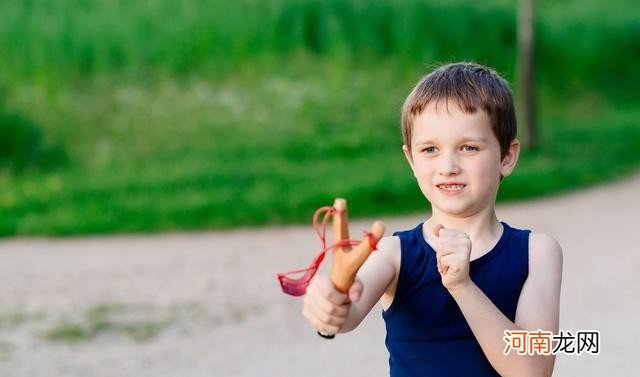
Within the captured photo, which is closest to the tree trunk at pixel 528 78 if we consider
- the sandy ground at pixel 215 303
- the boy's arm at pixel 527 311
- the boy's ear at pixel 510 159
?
the sandy ground at pixel 215 303

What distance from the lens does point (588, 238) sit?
10375 millimetres

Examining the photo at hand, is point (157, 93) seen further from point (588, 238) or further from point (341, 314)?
point (341, 314)

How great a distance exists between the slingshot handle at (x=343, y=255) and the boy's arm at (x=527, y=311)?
0.26 meters

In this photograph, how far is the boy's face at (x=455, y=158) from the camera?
2.37 metres

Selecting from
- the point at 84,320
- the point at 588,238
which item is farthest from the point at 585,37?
the point at 84,320

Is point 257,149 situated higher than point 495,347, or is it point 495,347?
point 495,347

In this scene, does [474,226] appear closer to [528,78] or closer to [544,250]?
[544,250]

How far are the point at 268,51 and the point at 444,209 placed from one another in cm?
1512

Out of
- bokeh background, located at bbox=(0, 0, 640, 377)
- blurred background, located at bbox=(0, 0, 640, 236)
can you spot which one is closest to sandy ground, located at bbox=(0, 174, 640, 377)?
bokeh background, located at bbox=(0, 0, 640, 377)

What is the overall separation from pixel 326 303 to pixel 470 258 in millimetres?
455

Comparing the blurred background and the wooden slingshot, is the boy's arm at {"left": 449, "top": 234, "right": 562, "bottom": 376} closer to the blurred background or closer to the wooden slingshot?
the wooden slingshot

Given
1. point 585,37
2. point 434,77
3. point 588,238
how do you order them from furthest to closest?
point 585,37 < point 588,238 < point 434,77

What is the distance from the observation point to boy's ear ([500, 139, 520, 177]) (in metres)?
2.51

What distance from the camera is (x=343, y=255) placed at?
2023mm
